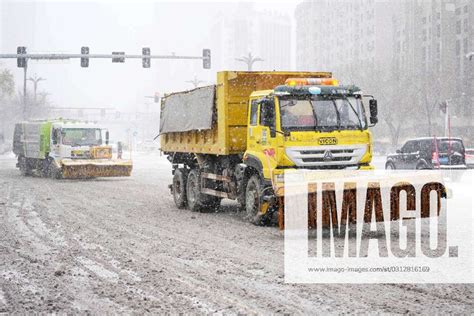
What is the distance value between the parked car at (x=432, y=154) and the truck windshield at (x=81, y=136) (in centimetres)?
1305

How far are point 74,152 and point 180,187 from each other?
1286 centimetres

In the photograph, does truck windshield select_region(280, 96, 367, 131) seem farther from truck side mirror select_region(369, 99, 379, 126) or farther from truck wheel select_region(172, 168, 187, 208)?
truck wheel select_region(172, 168, 187, 208)

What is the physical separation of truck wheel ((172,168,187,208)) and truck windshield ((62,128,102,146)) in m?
12.7

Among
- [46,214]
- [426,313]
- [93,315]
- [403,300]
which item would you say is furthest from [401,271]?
[46,214]

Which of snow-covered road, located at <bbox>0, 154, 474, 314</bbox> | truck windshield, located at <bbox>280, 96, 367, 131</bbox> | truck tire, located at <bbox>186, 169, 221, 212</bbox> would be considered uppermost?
truck windshield, located at <bbox>280, 96, 367, 131</bbox>

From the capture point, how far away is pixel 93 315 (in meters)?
6.63

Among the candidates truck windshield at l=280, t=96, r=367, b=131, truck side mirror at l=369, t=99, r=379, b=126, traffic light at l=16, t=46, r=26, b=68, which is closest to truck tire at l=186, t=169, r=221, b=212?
truck windshield at l=280, t=96, r=367, b=131

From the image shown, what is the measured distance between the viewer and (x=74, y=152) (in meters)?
29.3

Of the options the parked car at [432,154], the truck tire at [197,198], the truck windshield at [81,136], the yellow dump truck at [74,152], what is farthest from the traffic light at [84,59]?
the truck tire at [197,198]

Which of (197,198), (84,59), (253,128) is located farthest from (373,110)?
(84,59)

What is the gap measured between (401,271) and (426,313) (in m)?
2.09

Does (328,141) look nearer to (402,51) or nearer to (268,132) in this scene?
(268,132)

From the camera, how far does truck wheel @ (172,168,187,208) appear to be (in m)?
17.5

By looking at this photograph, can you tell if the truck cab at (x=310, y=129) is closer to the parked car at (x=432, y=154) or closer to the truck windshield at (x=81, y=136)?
the parked car at (x=432, y=154)
